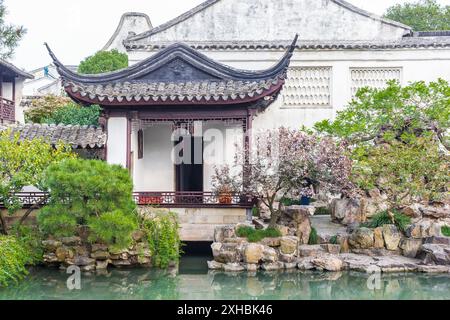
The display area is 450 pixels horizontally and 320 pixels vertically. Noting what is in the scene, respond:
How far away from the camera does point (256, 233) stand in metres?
10.0

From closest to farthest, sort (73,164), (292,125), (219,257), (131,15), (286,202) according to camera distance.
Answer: (73,164) → (219,257) → (286,202) → (292,125) → (131,15)

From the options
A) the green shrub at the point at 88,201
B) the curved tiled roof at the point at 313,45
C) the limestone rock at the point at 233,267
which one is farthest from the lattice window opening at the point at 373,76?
the green shrub at the point at 88,201

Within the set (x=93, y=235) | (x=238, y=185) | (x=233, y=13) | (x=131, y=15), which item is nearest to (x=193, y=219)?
(x=238, y=185)

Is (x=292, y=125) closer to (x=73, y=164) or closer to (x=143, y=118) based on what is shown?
(x=143, y=118)

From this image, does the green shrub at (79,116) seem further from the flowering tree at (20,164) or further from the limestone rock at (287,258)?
the limestone rock at (287,258)

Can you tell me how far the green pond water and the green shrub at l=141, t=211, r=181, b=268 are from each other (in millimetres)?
289

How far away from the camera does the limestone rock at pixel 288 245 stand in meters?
9.83

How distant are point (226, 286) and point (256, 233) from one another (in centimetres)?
151

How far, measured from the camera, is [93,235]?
927 centimetres

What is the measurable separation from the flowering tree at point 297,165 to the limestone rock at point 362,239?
0.92 meters

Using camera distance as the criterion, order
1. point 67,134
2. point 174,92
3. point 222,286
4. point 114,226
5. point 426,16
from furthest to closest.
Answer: point 426,16 < point 67,134 < point 174,92 < point 114,226 < point 222,286

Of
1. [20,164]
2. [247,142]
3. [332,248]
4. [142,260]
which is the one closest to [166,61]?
[247,142]

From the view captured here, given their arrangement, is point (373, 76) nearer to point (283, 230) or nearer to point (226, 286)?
point (283, 230)

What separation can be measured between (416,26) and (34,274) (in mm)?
20910
